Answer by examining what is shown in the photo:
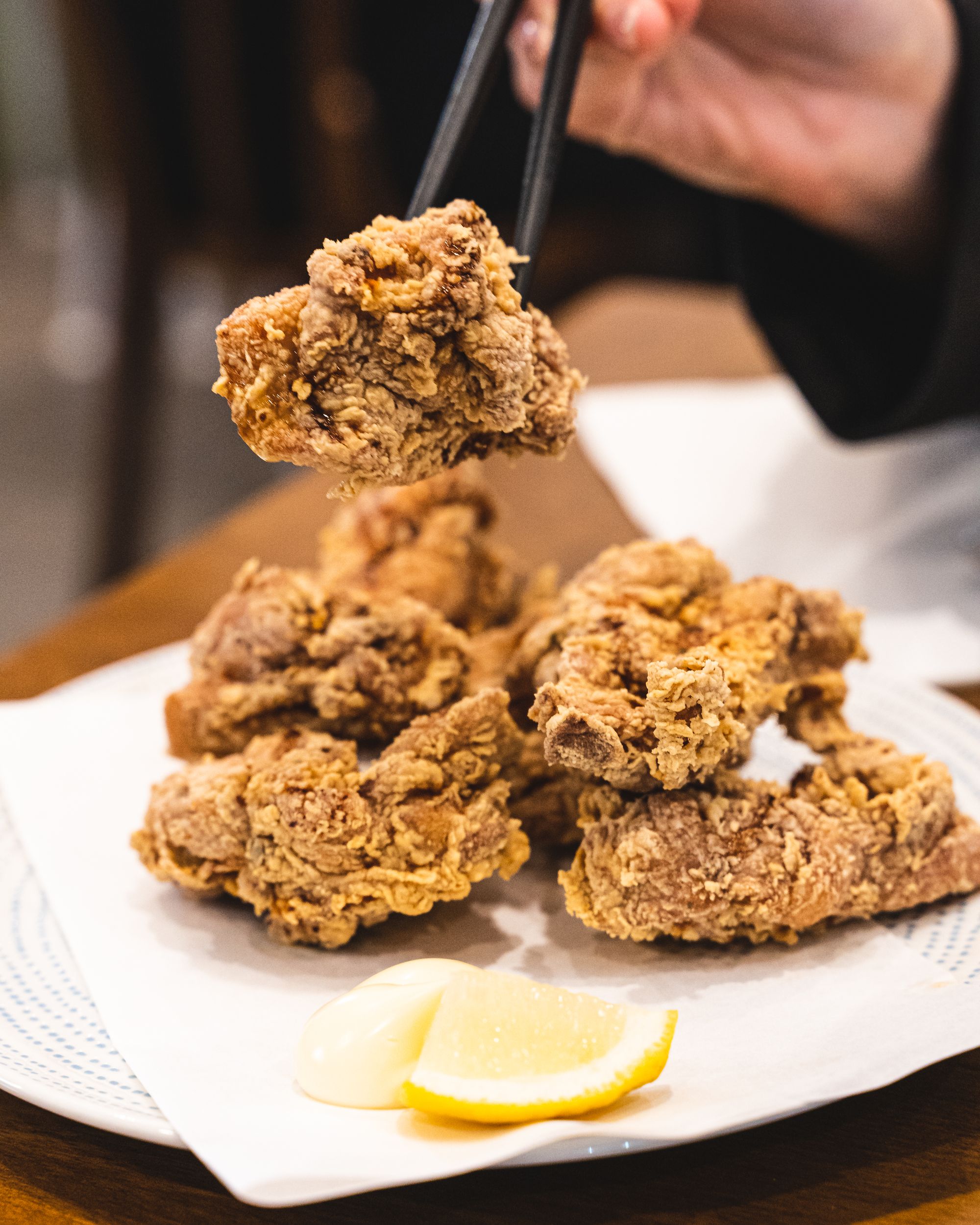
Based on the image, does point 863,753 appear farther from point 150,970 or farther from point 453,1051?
point 150,970

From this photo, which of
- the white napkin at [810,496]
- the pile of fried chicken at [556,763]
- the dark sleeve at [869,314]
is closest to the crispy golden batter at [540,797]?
the pile of fried chicken at [556,763]

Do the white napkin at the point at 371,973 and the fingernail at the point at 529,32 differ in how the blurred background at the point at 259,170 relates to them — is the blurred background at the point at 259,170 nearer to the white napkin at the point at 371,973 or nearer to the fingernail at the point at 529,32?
the fingernail at the point at 529,32

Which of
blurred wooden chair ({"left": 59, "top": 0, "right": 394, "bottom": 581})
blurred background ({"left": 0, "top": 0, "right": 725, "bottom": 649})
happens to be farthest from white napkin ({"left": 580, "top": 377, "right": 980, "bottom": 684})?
blurred wooden chair ({"left": 59, "top": 0, "right": 394, "bottom": 581})

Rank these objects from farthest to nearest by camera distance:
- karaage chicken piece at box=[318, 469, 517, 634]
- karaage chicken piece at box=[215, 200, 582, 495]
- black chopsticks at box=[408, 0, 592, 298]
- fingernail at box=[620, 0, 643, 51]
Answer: fingernail at box=[620, 0, 643, 51] → karaage chicken piece at box=[318, 469, 517, 634] → black chopsticks at box=[408, 0, 592, 298] → karaage chicken piece at box=[215, 200, 582, 495]

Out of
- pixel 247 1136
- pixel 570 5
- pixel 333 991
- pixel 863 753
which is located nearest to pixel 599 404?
pixel 570 5

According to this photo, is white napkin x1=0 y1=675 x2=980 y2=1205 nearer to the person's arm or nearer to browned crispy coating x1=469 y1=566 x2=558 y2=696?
browned crispy coating x1=469 y1=566 x2=558 y2=696

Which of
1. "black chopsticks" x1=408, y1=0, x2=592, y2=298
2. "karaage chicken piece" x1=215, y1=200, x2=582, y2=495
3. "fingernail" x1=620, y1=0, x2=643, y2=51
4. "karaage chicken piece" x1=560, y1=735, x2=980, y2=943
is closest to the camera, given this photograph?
"karaage chicken piece" x1=215, y1=200, x2=582, y2=495

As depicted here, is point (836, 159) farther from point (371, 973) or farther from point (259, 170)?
point (259, 170)
